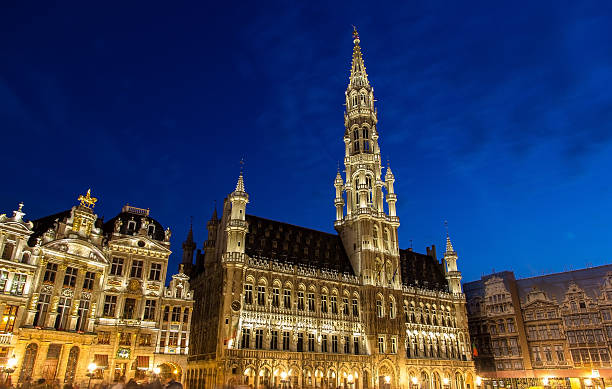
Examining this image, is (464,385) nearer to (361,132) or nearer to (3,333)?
(361,132)

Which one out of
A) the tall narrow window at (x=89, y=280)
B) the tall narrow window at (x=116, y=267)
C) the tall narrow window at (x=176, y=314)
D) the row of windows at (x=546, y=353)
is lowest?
the row of windows at (x=546, y=353)

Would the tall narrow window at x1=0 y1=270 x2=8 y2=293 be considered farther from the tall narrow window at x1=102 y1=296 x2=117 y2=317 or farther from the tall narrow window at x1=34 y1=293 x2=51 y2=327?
the tall narrow window at x1=102 y1=296 x2=117 y2=317

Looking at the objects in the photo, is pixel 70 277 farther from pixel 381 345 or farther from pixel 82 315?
pixel 381 345

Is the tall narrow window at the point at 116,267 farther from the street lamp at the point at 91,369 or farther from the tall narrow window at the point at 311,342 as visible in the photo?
the tall narrow window at the point at 311,342

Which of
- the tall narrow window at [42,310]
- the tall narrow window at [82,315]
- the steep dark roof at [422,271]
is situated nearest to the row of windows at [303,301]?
the steep dark roof at [422,271]

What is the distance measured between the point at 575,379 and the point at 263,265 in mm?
51600

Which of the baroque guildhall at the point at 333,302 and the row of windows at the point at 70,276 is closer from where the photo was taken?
the row of windows at the point at 70,276

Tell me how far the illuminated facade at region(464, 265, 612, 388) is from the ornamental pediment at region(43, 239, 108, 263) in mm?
61677

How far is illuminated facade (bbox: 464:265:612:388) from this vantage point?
66.1 meters

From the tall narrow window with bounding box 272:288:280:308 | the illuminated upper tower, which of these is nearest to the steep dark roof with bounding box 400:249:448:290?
the illuminated upper tower

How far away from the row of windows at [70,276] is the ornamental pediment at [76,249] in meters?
1.32

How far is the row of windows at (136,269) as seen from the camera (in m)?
45.3

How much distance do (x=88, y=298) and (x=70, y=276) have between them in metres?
2.76

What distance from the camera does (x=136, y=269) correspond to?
1825 inches
